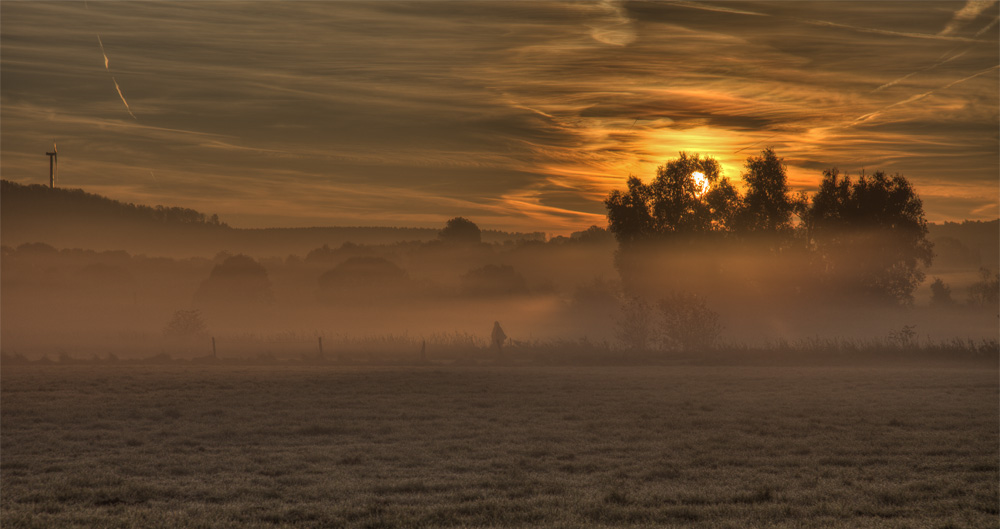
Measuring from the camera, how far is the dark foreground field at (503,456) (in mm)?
9133

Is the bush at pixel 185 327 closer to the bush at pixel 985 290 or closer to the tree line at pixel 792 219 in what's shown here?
the tree line at pixel 792 219

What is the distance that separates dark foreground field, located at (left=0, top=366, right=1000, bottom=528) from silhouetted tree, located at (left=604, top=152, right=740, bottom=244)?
90.4ft

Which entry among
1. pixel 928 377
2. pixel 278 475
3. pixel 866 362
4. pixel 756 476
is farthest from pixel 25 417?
pixel 866 362

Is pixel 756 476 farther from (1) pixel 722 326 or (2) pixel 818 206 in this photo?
(2) pixel 818 206

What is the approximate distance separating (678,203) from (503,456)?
42.1 metres

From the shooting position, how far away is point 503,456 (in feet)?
42.6

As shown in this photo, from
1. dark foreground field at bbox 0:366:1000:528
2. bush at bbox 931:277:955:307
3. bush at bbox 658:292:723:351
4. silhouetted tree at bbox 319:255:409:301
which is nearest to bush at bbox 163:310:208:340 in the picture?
bush at bbox 658:292:723:351

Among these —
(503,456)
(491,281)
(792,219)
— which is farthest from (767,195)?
→ (491,281)

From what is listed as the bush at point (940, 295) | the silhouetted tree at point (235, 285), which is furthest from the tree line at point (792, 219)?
the silhouetted tree at point (235, 285)

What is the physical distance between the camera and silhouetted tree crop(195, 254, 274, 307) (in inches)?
4542

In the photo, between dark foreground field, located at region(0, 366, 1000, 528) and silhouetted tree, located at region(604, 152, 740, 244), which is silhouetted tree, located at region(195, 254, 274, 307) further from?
dark foreground field, located at region(0, 366, 1000, 528)

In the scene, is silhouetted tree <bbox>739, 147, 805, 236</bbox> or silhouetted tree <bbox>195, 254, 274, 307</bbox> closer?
silhouetted tree <bbox>739, 147, 805, 236</bbox>

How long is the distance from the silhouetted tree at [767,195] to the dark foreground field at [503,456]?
27.4 meters

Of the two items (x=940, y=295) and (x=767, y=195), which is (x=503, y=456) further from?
(x=940, y=295)
